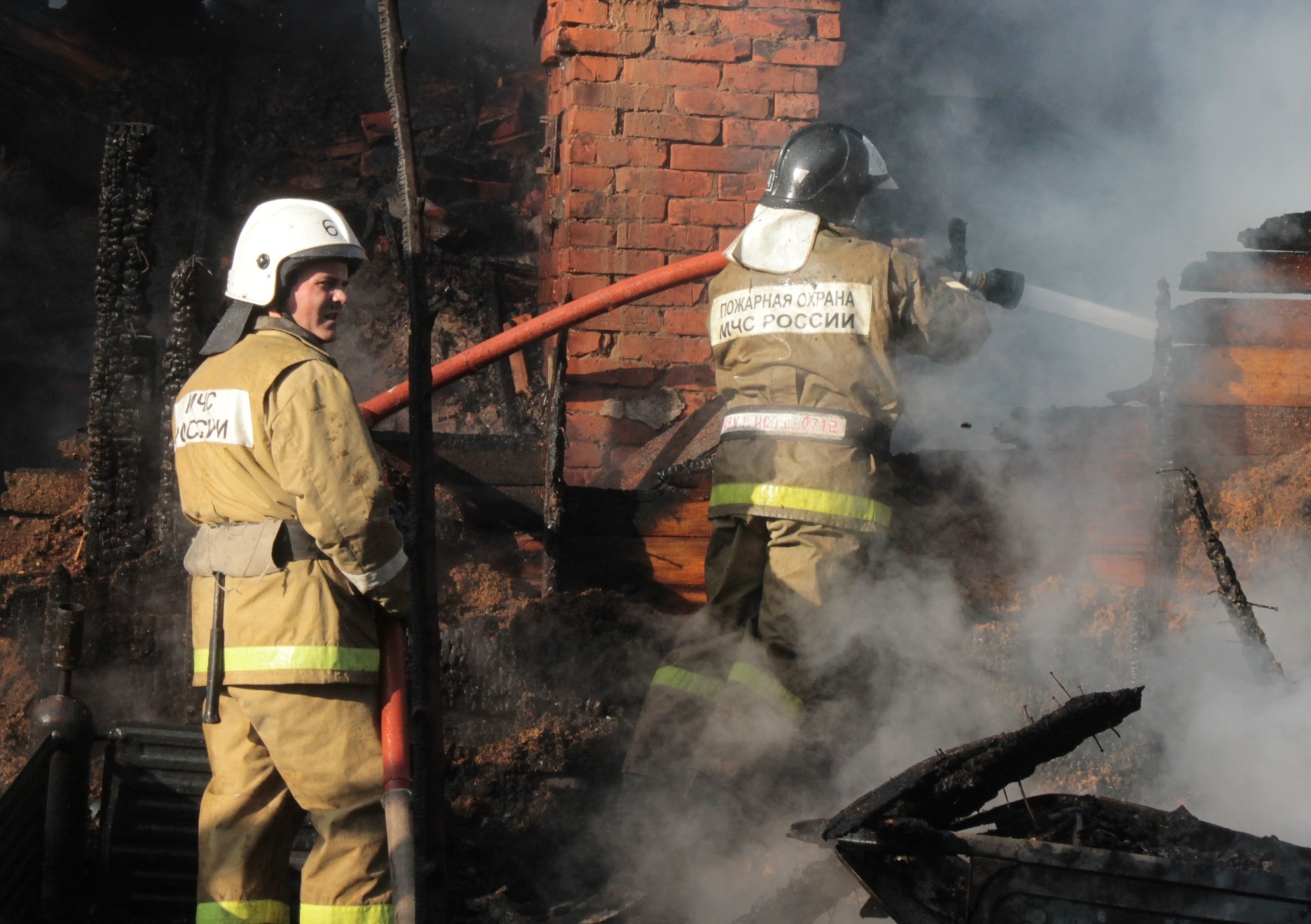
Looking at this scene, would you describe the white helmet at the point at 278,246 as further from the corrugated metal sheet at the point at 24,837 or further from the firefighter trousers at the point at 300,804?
the corrugated metal sheet at the point at 24,837

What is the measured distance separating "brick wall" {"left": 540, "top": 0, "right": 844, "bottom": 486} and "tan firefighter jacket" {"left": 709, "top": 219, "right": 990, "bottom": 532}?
3.72 ft

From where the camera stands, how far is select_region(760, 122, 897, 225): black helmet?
14.1 ft

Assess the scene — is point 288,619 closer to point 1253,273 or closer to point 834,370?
point 834,370

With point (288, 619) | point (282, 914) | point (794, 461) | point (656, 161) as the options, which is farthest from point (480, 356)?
point (282, 914)

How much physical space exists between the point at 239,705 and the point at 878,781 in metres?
2.29

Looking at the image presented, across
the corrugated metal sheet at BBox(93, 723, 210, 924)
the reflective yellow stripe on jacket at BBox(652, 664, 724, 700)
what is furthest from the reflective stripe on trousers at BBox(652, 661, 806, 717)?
the corrugated metal sheet at BBox(93, 723, 210, 924)

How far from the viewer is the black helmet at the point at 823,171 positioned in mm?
4309

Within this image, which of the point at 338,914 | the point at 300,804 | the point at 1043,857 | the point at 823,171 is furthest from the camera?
the point at 823,171

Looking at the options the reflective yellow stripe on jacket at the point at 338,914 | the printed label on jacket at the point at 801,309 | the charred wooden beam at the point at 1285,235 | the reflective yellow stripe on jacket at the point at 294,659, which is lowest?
the reflective yellow stripe on jacket at the point at 338,914

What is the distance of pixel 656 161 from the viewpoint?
5316 mm

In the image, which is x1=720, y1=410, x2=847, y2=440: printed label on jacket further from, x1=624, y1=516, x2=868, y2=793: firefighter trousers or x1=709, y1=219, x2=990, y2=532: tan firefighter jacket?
x1=624, y1=516, x2=868, y2=793: firefighter trousers

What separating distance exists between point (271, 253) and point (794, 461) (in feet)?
6.10

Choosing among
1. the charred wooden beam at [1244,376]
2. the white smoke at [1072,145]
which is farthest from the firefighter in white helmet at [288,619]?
the charred wooden beam at [1244,376]

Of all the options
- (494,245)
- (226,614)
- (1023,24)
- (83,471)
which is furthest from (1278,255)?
(83,471)
